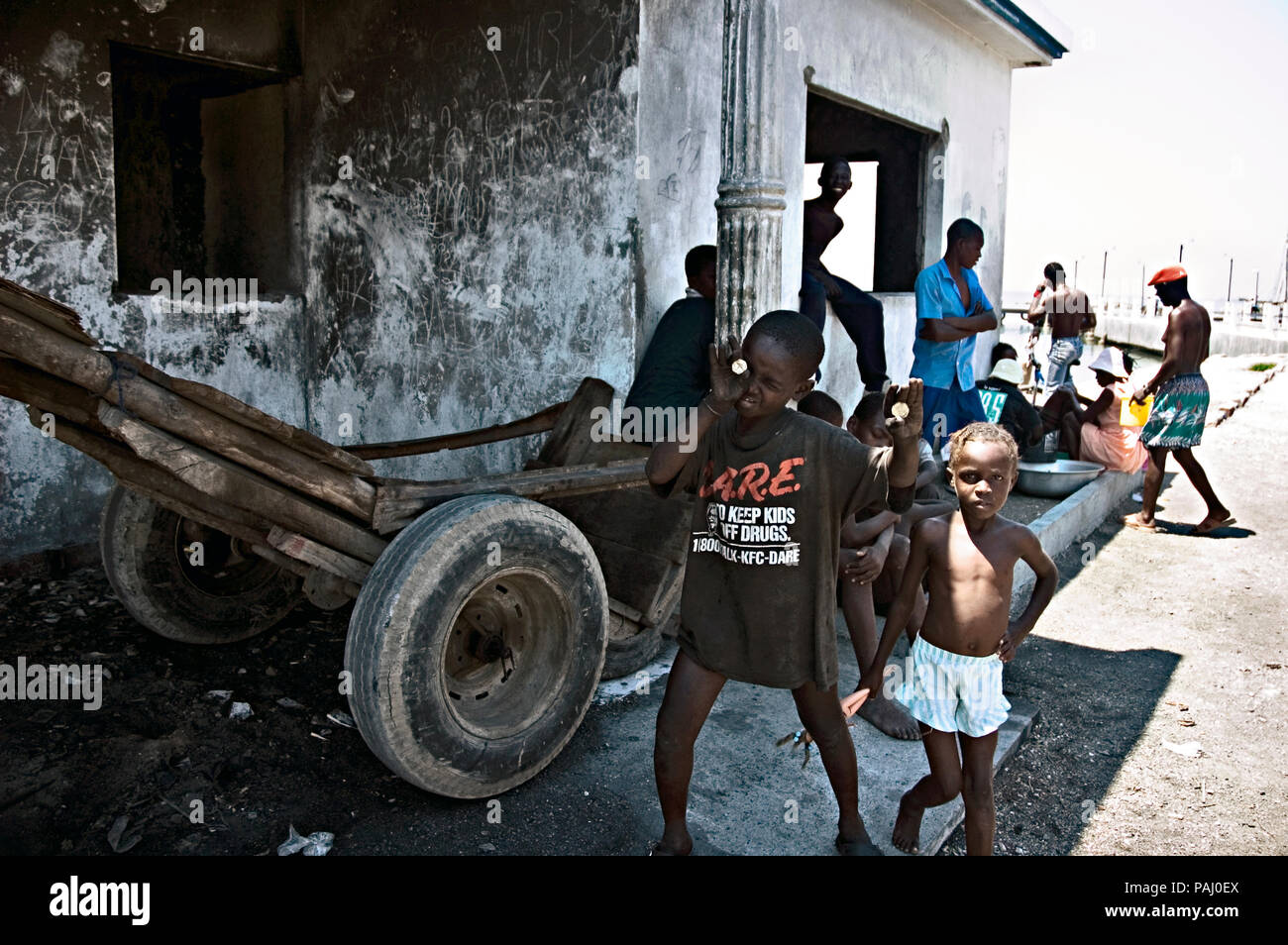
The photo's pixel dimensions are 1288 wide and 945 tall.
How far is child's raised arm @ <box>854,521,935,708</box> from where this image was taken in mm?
→ 2824

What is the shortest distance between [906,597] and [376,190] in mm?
4277

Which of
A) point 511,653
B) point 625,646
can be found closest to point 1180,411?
point 625,646

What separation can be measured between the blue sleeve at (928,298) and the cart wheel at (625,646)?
2.47 meters

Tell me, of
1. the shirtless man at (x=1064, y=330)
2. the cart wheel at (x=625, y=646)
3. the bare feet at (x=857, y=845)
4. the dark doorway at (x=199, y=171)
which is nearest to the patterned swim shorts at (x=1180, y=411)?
the shirtless man at (x=1064, y=330)

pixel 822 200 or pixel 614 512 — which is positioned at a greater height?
pixel 822 200

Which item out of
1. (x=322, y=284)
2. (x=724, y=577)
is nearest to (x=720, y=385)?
(x=724, y=577)

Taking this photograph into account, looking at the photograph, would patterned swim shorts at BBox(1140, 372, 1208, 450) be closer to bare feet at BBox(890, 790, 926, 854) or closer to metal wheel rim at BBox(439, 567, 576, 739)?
bare feet at BBox(890, 790, 926, 854)

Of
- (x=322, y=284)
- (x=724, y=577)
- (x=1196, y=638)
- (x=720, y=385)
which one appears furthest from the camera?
(x=322, y=284)

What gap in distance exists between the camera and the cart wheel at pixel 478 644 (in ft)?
9.59

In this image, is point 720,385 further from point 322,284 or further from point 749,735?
point 322,284

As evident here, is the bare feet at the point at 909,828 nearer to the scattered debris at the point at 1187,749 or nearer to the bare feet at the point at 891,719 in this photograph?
Answer: the bare feet at the point at 891,719

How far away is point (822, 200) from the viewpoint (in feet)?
21.6

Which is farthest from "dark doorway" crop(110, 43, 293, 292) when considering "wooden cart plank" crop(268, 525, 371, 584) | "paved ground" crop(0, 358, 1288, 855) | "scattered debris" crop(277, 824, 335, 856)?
"scattered debris" crop(277, 824, 335, 856)
